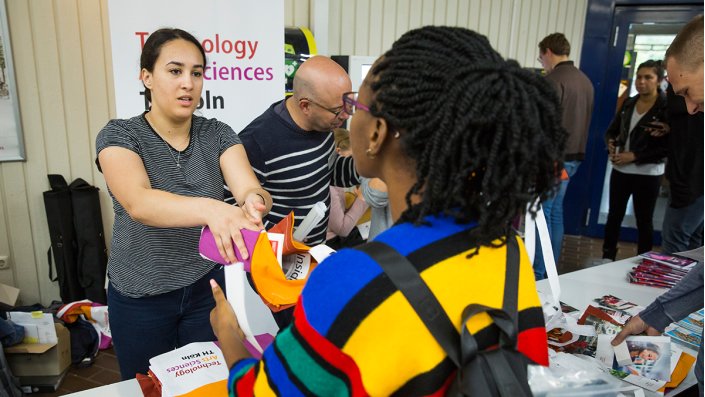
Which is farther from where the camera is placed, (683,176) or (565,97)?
(565,97)

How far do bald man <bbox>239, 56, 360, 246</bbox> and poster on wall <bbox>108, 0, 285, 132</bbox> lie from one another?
91 centimetres

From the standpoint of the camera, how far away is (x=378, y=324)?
681 mm

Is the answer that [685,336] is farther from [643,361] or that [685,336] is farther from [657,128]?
[657,128]

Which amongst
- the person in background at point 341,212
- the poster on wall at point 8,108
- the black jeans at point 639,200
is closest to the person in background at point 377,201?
the person in background at point 341,212

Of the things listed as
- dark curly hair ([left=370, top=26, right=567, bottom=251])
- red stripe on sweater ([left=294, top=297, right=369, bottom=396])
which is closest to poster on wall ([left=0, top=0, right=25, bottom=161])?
dark curly hair ([left=370, top=26, right=567, bottom=251])

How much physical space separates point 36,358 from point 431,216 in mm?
2858

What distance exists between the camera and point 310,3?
4008mm

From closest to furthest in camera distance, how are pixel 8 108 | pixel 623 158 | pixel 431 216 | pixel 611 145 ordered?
pixel 431 216, pixel 8 108, pixel 623 158, pixel 611 145

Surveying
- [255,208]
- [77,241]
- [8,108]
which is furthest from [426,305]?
[8,108]

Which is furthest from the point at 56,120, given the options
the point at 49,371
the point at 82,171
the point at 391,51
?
the point at 391,51

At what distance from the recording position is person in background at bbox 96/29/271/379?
1.52 m

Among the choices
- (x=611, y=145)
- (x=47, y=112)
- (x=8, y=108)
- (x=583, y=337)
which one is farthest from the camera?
(x=611, y=145)

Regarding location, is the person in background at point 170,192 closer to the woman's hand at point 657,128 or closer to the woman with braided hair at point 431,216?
the woman with braided hair at point 431,216

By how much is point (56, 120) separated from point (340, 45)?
90.8 inches
